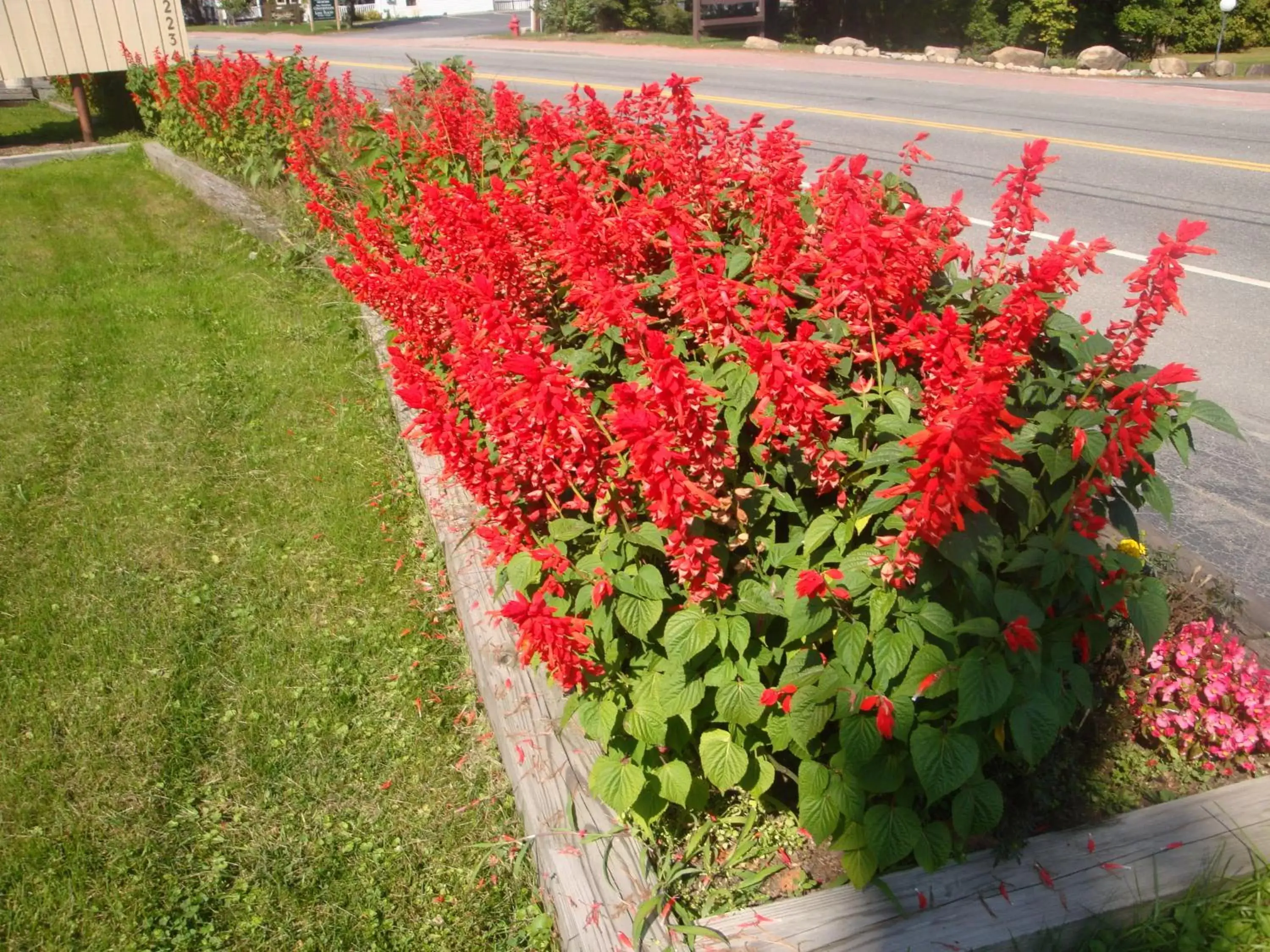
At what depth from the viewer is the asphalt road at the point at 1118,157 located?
424cm

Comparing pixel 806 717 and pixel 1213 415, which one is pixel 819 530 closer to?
pixel 806 717

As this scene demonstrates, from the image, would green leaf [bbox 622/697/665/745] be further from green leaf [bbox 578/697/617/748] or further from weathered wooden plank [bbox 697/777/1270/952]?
weathered wooden plank [bbox 697/777/1270/952]

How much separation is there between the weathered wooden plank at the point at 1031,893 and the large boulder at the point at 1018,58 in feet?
68.0

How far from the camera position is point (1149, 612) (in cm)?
221

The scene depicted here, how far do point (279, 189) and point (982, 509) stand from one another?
24.7 ft

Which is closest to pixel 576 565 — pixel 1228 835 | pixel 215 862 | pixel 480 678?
pixel 480 678

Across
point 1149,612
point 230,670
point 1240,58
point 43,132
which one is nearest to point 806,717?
point 1149,612

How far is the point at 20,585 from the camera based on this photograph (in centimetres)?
386

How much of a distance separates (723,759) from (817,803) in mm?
232

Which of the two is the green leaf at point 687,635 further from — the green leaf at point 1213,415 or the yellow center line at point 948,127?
the yellow center line at point 948,127

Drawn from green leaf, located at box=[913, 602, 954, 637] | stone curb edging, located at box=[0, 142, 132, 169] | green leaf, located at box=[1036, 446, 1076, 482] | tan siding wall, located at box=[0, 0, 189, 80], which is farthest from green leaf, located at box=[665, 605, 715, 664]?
tan siding wall, located at box=[0, 0, 189, 80]

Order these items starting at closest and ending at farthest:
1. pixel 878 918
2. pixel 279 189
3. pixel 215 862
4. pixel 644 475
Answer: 1. pixel 644 475
2. pixel 878 918
3. pixel 215 862
4. pixel 279 189

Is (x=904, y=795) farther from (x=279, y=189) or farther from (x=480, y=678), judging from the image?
(x=279, y=189)

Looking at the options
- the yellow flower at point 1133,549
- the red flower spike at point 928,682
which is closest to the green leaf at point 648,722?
the red flower spike at point 928,682
